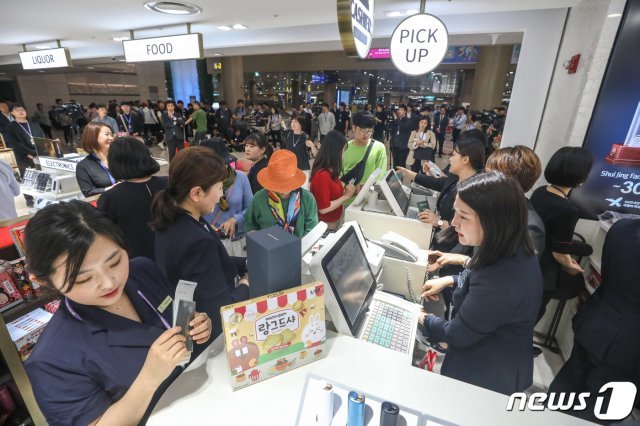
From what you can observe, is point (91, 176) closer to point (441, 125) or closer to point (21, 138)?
point (21, 138)

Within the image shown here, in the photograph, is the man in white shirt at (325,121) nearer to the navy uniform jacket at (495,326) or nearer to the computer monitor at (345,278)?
the computer monitor at (345,278)

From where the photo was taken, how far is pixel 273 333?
0.92 metres

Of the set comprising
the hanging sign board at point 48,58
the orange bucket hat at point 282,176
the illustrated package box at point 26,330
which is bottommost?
the illustrated package box at point 26,330

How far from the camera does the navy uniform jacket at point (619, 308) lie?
57.6 inches

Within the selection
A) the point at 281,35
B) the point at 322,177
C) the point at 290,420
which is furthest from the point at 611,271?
the point at 281,35

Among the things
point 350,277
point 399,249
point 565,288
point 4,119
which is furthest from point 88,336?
point 4,119

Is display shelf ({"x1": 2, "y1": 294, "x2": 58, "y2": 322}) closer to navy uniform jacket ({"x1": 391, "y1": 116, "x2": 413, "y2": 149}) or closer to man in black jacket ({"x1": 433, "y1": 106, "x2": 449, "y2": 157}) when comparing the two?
navy uniform jacket ({"x1": 391, "y1": 116, "x2": 413, "y2": 149})

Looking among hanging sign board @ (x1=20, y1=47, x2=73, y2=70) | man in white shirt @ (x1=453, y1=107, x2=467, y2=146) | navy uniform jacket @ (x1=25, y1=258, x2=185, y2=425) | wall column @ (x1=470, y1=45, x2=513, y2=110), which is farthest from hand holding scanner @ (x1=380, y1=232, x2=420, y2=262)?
wall column @ (x1=470, y1=45, x2=513, y2=110)

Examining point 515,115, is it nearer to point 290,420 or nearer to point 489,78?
point 290,420

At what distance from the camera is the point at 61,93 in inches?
578

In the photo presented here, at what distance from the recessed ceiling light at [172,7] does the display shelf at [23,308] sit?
137 inches

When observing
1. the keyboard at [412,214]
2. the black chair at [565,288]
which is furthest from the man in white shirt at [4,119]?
the black chair at [565,288]

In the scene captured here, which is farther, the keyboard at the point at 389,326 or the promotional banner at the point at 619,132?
the promotional banner at the point at 619,132

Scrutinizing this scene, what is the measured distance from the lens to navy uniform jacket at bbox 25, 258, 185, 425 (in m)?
0.81
